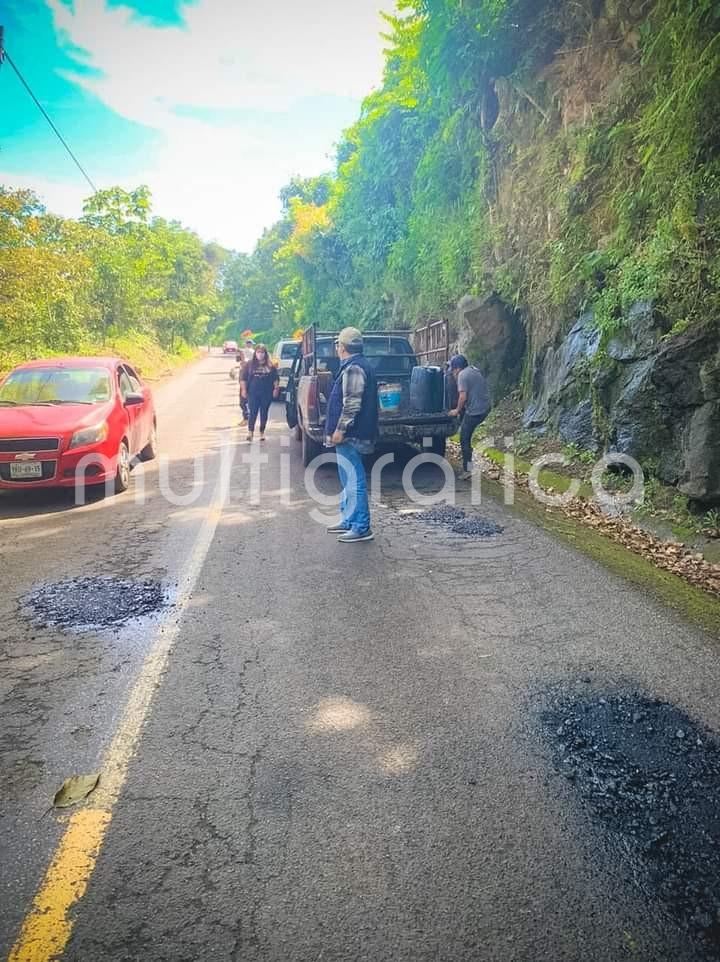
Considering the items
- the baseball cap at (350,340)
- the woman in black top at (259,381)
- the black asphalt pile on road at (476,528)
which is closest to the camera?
the baseball cap at (350,340)

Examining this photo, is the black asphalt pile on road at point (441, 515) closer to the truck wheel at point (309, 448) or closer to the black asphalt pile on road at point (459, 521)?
the black asphalt pile on road at point (459, 521)

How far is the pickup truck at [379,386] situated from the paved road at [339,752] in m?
3.53

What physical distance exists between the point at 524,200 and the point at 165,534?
989 cm

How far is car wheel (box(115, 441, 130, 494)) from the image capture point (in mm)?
8008

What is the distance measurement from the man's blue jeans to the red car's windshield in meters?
3.93

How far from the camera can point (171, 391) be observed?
24.9m

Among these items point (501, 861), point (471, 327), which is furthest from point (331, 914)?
point (471, 327)

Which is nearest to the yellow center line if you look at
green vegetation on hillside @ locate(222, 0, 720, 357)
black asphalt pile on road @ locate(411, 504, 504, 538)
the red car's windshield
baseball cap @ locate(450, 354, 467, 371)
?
black asphalt pile on road @ locate(411, 504, 504, 538)

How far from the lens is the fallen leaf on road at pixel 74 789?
8.13 feet

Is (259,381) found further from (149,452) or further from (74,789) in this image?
(74,789)

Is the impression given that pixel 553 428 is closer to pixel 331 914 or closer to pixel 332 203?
pixel 331 914

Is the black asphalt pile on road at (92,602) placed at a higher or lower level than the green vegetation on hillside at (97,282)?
lower

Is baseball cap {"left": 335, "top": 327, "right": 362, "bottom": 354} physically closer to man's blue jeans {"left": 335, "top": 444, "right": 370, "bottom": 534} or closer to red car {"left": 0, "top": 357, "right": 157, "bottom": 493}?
man's blue jeans {"left": 335, "top": 444, "right": 370, "bottom": 534}

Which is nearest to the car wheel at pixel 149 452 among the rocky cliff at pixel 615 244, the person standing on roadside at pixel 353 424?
the person standing on roadside at pixel 353 424
